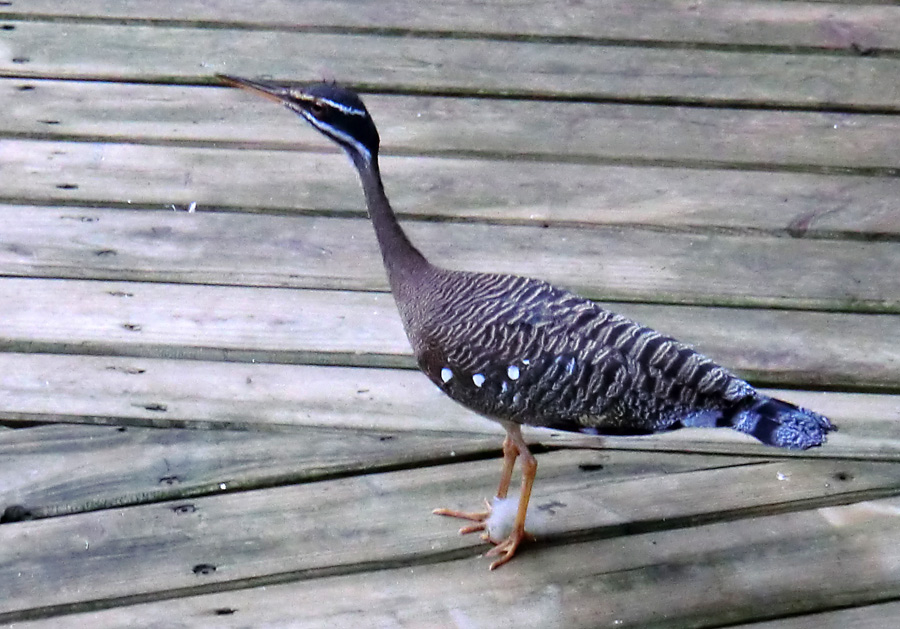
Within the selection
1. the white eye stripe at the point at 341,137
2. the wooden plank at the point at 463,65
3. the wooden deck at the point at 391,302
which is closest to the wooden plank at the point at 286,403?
the wooden deck at the point at 391,302

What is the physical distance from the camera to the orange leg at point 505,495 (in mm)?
2594

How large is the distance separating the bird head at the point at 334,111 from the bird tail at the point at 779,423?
105cm

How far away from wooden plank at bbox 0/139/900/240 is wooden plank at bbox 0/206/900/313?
2.5 inches

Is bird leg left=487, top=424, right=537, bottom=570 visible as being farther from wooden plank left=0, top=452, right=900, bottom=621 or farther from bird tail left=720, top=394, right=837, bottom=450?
bird tail left=720, top=394, right=837, bottom=450

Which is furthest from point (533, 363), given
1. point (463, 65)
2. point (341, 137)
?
point (463, 65)

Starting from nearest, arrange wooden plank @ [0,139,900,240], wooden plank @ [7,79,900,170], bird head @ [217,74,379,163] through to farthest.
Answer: bird head @ [217,74,379,163], wooden plank @ [0,139,900,240], wooden plank @ [7,79,900,170]

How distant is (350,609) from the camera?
2496 mm

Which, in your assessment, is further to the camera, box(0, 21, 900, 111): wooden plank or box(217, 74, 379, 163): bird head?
box(0, 21, 900, 111): wooden plank

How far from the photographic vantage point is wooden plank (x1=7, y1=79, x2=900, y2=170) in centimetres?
376

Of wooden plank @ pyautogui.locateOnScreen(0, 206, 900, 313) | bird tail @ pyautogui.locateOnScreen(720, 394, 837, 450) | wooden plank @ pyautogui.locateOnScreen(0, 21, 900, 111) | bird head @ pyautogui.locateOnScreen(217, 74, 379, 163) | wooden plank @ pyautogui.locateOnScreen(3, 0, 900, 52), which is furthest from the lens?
wooden plank @ pyautogui.locateOnScreen(3, 0, 900, 52)

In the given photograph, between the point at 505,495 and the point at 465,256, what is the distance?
905 mm

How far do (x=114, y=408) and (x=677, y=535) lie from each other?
145cm

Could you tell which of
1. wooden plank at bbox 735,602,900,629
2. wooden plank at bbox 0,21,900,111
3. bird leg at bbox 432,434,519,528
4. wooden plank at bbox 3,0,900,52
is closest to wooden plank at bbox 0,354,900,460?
Answer: bird leg at bbox 432,434,519,528

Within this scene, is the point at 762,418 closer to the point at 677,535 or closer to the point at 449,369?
the point at 677,535
